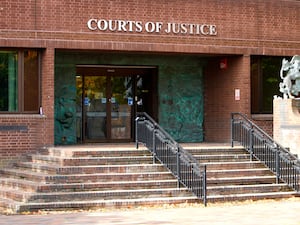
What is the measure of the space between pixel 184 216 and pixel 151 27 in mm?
7953

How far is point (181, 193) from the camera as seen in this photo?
15711 millimetres

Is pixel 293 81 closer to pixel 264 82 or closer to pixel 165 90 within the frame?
pixel 264 82

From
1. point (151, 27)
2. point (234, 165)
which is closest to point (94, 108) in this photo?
point (151, 27)

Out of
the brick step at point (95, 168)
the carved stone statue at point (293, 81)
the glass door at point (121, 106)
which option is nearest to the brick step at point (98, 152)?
the brick step at point (95, 168)

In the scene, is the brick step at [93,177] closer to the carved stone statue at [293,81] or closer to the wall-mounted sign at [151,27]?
the carved stone statue at [293,81]

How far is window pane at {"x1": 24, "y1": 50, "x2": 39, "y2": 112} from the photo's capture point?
18766mm

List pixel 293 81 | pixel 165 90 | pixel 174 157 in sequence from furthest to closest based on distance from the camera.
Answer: pixel 165 90
pixel 293 81
pixel 174 157

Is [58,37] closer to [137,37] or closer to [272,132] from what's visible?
[137,37]

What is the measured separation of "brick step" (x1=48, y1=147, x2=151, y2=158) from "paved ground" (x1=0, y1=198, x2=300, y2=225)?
2383 mm

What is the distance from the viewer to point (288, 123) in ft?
62.1

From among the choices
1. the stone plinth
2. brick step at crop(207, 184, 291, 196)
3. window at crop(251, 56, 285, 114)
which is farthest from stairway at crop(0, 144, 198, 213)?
window at crop(251, 56, 285, 114)

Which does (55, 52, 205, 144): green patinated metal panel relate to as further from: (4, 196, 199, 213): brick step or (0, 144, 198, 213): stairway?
(4, 196, 199, 213): brick step

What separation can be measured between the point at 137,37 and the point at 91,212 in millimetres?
7059

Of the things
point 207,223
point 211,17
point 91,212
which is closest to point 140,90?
Answer: point 211,17
